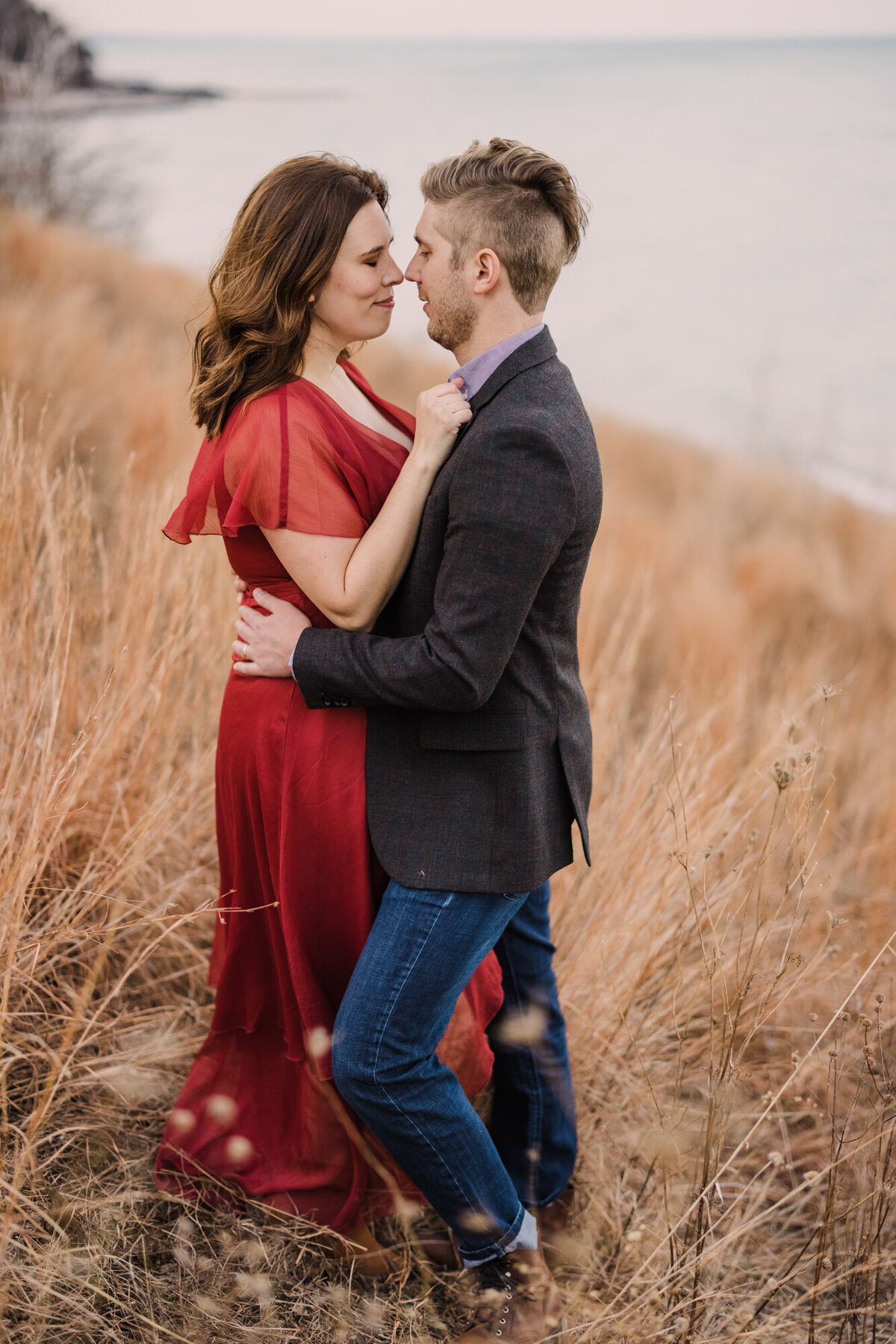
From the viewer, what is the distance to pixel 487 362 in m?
1.70

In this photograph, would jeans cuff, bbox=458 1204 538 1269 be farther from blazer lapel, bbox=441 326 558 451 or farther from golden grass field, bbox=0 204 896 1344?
blazer lapel, bbox=441 326 558 451

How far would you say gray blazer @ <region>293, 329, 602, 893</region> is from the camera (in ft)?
5.08

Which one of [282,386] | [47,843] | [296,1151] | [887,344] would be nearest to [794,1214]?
[296,1151]

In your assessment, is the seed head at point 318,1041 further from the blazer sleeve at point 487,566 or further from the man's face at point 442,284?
the man's face at point 442,284

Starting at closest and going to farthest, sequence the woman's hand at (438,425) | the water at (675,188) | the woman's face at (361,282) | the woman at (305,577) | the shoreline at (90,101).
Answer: the woman's hand at (438,425), the woman at (305,577), the woman's face at (361,282), the shoreline at (90,101), the water at (675,188)

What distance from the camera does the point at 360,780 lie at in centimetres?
188

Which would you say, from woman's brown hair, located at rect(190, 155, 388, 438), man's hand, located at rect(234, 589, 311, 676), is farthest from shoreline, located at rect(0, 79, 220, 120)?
man's hand, located at rect(234, 589, 311, 676)

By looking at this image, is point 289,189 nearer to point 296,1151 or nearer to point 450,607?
A: point 450,607

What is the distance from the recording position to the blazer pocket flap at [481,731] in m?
1.71

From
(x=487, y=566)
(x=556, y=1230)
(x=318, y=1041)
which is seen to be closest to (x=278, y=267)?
(x=487, y=566)

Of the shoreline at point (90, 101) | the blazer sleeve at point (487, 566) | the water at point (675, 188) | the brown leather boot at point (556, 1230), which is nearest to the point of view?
the blazer sleeve at point (487, 566)

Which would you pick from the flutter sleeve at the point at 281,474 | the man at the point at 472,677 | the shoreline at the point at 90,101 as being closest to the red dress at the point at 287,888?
the flutter sleeve at the point at 281,474

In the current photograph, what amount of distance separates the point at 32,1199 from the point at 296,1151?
1.72ft

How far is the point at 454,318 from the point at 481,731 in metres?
0.72
